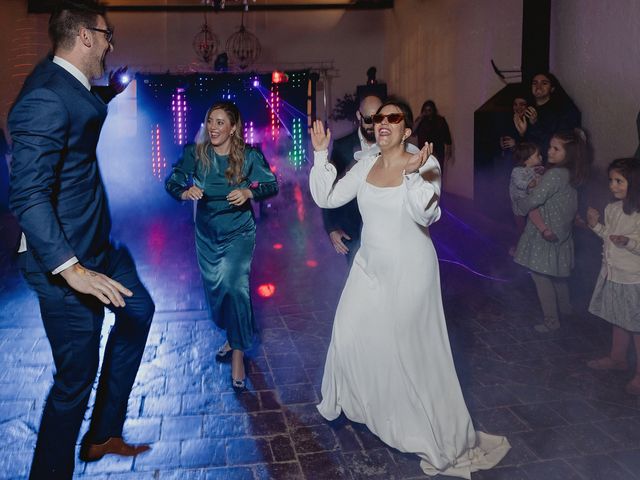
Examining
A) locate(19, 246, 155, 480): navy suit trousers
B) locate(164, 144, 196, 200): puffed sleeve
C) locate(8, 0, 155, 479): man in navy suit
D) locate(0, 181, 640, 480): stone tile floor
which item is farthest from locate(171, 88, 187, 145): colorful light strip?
locate(19, 246, 155, 480): navy suit trousers

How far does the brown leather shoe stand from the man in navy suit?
47 centimetres

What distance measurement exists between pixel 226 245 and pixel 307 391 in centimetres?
115

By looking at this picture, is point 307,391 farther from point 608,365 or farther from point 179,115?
point 179,115

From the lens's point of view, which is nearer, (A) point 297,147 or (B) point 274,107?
(B) point 274,107

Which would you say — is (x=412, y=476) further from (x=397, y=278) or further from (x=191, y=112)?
(x=191, y=112)

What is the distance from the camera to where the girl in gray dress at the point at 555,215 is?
531 cm

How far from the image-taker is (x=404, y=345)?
331cm

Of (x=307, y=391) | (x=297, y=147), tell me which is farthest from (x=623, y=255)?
(x=297, y=147)

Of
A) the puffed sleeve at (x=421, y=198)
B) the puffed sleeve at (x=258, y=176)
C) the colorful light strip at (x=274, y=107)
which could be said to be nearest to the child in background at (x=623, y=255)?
the puffed sleeve at (x=421, y=198)

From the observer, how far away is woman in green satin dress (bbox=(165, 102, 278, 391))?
448cm

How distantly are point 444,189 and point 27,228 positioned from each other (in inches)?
505

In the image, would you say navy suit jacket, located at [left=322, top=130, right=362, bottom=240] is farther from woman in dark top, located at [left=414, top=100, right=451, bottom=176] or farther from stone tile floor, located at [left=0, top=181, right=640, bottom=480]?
woman in dark top, located at [left=414, top=100, right=451, bottom=176]

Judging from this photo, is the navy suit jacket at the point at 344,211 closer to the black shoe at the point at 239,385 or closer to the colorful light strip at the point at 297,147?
the black shoe at the point at 239,385

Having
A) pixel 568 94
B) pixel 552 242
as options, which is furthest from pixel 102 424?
pixel 568 94
